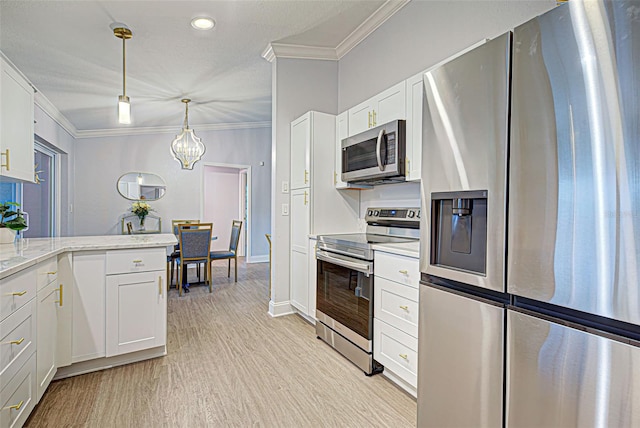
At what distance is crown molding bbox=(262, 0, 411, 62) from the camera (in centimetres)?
298

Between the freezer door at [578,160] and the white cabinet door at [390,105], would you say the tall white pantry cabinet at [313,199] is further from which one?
the freezer door at [578,160]

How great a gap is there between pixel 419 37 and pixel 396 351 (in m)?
2.31

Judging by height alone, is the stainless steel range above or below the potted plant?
below

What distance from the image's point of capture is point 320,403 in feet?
6.55

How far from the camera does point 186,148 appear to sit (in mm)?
4969

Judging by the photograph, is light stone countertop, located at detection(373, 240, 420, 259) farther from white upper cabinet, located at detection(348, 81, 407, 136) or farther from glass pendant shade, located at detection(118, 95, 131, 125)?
glass pendant shade, located at detection(118, 95, 131, 125)

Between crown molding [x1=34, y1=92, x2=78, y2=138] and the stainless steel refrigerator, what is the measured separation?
4823mm

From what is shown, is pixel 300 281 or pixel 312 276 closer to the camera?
pixel 312 276

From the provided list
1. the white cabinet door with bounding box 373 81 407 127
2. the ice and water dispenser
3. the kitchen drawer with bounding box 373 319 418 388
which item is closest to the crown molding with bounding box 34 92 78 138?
the white cabinet door with bounding box 373 81 407 127

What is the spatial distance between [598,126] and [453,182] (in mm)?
482

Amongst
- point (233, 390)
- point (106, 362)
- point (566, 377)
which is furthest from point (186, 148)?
point (566, 377)

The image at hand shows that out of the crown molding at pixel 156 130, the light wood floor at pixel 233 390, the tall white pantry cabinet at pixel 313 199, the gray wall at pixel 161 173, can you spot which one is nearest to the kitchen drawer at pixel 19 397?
the light wood floor at pixel 233 390

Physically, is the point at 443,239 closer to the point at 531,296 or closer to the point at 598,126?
the point at 531,296

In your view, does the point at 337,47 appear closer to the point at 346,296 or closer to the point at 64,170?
the point at 346,296
